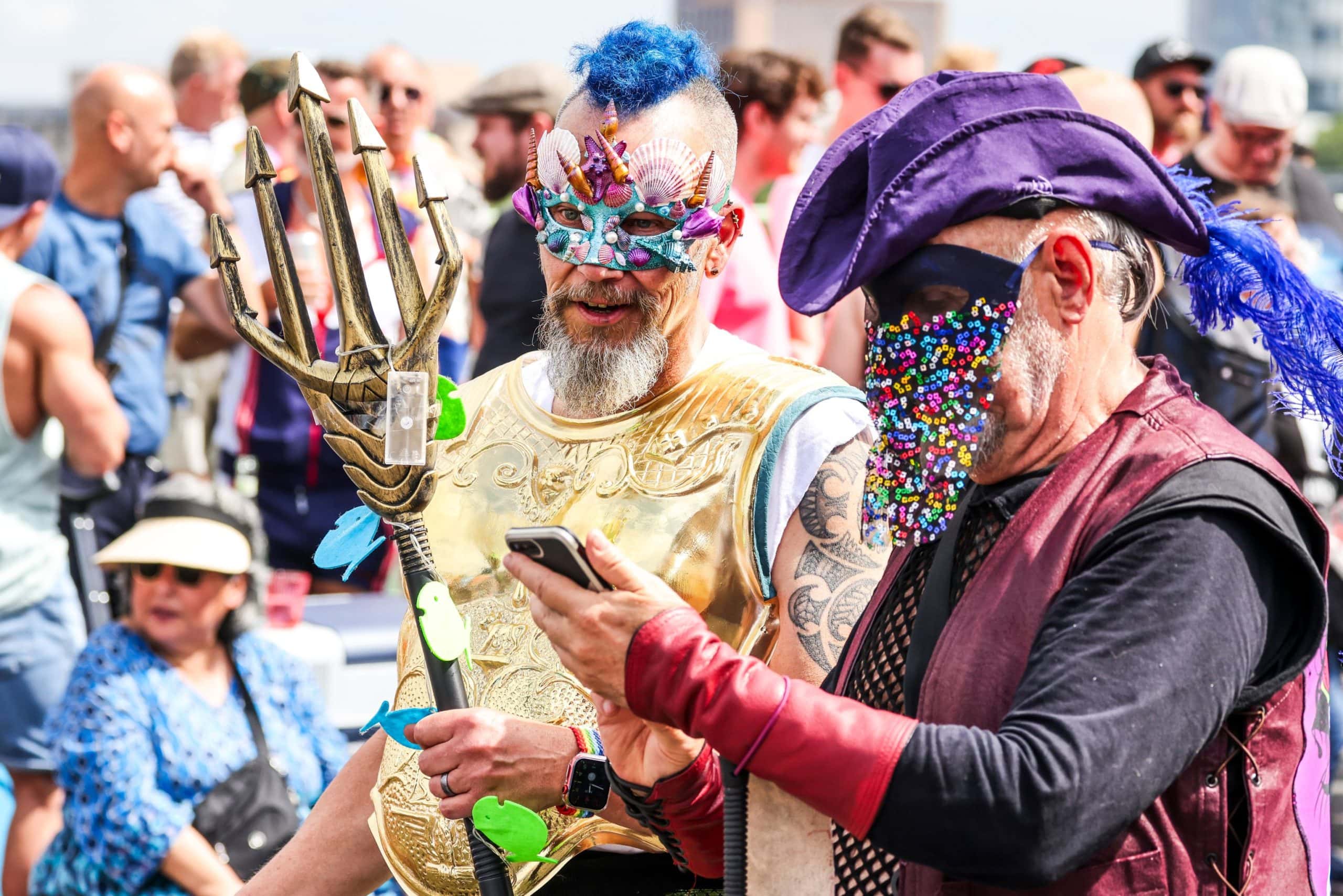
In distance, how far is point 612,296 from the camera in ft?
8.70

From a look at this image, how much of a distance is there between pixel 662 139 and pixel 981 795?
1.37 metres

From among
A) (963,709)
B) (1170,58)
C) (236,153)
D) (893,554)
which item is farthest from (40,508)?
(1170,58)

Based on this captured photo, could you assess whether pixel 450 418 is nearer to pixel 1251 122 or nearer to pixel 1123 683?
pixel 1123 683

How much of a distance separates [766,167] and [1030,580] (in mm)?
4462

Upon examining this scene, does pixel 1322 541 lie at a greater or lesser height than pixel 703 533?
greater

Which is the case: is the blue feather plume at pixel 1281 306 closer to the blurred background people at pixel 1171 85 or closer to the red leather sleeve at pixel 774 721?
the red leather sleeve at pixel 774 721

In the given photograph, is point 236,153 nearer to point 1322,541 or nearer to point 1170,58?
point 1170,58

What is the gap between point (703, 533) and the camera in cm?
250

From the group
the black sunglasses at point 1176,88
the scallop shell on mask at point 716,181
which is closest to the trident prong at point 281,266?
the scallop shell on mask at point 716,181

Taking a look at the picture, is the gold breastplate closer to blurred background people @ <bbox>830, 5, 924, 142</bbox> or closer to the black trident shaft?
the black trident shaft

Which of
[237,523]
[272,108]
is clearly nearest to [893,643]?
[237,523]

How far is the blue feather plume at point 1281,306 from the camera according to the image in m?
1.98

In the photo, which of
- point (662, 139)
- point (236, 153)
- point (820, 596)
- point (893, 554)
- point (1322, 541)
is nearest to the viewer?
point (1322, 541)

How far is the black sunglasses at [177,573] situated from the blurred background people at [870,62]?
9.91ft
